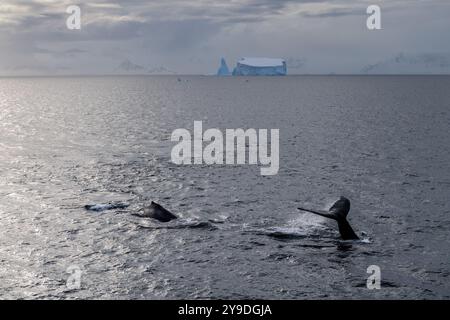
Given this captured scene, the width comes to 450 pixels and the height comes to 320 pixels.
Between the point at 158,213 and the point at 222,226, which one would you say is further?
the point at 158,213

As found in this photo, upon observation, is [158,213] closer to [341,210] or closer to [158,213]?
[158,213]

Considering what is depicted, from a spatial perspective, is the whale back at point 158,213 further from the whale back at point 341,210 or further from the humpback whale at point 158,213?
the whale back at point 341,210

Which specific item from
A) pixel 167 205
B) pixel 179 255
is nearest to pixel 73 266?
pixel 179 255

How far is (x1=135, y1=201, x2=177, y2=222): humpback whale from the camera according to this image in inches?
1753

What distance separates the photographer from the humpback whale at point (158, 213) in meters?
44.5

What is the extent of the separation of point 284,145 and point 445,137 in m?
32.3

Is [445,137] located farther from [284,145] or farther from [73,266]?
[73,266]

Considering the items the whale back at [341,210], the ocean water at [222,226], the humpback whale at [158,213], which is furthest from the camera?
the humpback whale at [158,213]

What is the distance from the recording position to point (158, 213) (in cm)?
4481

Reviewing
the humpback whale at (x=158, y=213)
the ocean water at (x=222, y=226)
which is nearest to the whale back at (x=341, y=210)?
the ocean water at (x=222, y=226)

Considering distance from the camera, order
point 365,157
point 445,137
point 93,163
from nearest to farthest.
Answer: point 93,163 < point 365,157 < point 445,137

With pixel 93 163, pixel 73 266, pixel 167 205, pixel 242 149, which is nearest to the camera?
pixel 73 266

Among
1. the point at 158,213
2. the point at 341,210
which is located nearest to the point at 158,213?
the point at 158,213

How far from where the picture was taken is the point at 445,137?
98000 mm
